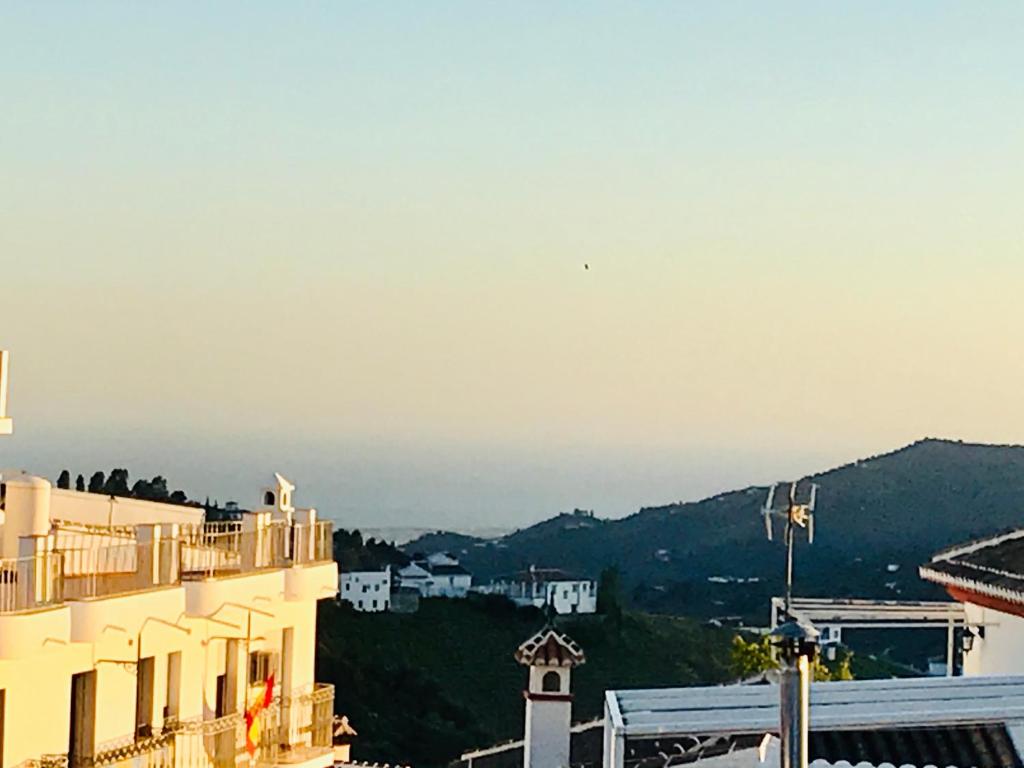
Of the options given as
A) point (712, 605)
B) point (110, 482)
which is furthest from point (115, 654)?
point (712, 605)

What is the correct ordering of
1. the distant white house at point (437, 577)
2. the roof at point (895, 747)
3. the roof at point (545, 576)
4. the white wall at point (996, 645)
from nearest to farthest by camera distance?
1. the roof at point (895, 747)
2. the white wall at point (996, 645)
3. the roof at point (545, 576)
4. the distant white house at point (437, 577)

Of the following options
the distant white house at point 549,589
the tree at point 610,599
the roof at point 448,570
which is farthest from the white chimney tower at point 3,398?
the roof at point 448,570

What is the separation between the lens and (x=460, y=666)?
85438mm

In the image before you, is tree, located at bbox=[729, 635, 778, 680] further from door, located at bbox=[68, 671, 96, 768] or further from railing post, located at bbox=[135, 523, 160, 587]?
door, located at bbox=[68, 671, 96, 768]

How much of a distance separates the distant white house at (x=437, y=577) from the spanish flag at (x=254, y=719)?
8243cm

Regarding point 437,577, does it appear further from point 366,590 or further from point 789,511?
point 789,511

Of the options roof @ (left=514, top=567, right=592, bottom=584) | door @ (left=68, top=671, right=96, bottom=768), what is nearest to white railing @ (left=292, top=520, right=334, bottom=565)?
door @ (left=68, top=671, right=96, bottom=768)

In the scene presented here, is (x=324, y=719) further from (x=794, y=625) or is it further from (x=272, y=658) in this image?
(x=794, y=625)

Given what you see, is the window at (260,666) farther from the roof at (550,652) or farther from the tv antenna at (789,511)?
the tv antenna at (789,511)

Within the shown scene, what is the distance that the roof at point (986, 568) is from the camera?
18.9m

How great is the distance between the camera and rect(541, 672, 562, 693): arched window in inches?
740

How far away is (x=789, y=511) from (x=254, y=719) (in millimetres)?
11224

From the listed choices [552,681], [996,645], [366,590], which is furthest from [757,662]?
[366,590]

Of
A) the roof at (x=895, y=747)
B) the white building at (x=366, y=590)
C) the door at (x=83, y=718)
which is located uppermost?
the roof at (x=895, y=747)
